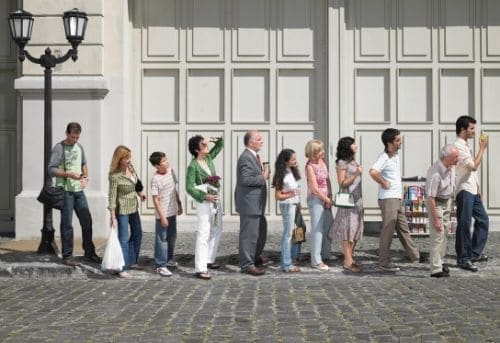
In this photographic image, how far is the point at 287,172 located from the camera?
10.5 meters

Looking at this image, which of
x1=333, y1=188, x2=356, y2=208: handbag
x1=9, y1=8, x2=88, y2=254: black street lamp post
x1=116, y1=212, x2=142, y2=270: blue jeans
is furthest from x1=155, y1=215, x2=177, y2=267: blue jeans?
x1=333, y1=188, x2=356, y2=208: handbag

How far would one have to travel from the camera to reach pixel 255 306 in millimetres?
8172

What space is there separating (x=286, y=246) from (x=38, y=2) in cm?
583

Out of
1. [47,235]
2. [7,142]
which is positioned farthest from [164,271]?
[7,142]

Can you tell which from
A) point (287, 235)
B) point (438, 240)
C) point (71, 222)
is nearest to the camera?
point (438, 240)

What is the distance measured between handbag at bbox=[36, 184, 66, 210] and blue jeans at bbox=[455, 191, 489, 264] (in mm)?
4865

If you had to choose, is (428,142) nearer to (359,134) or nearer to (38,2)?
(359,134)

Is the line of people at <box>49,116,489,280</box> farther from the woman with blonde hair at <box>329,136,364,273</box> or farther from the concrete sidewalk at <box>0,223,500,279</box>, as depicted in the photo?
the concrete sidewalk at <box>0,223,500,279</box>

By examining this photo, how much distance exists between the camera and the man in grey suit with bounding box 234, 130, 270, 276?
402 inches

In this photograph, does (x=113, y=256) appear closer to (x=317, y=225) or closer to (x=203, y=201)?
(x=203, y=201)

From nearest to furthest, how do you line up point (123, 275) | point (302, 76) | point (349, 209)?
1. point (123, 275)
2. point (349, 209)
3. point (302, 76)

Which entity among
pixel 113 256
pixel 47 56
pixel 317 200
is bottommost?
pixel 113 256

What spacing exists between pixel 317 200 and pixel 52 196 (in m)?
3.24

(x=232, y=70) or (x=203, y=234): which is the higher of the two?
(x=232, y=70)
